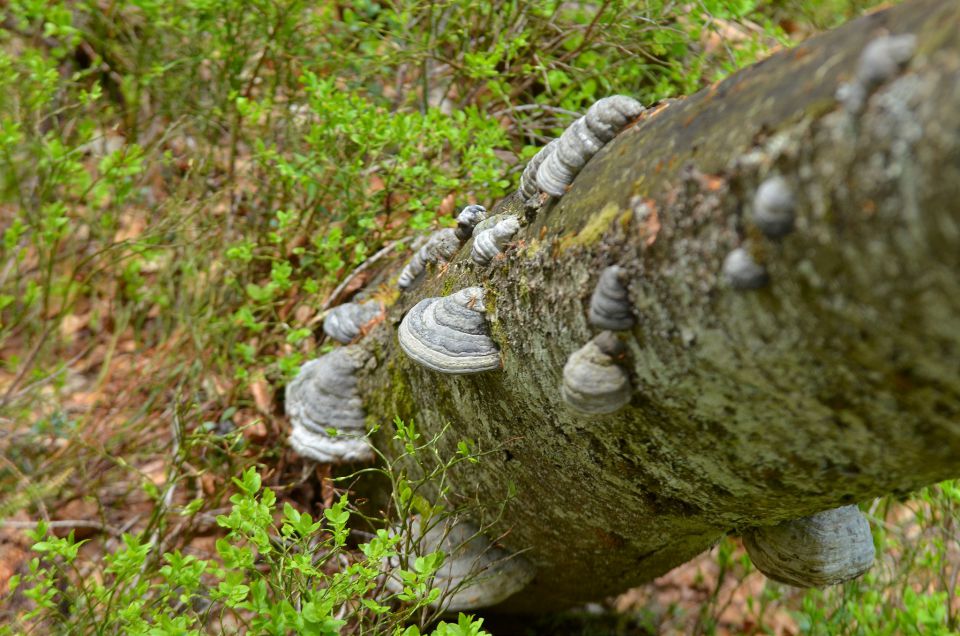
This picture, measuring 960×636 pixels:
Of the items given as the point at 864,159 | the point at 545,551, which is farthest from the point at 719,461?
the point at 545,551

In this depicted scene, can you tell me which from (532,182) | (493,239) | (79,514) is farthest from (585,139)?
(79,514)

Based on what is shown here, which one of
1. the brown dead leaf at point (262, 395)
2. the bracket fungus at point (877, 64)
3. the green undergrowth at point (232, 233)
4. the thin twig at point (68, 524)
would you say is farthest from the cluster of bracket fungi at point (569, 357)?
the thin twig at point (68, 524)

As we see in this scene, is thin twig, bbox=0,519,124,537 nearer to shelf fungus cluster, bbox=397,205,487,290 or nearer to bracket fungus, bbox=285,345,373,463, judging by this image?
bracket fungus, bbox=285,345,373,463

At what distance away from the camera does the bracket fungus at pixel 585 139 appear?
5.30 ft

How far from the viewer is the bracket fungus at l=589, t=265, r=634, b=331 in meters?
1.32

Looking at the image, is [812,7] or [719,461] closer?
[719,461]

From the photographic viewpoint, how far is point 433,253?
2.51m

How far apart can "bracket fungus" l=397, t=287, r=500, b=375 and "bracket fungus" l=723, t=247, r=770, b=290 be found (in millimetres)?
789

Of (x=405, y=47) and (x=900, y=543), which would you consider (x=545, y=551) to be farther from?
(x=405, y=47)

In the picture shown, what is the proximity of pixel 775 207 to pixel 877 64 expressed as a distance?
0.70 feet

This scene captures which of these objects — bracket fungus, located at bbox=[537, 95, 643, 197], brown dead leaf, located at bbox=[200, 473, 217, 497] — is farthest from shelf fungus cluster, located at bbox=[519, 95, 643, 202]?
brown dead leaf, located at bbox=[200, 473, 217, 497]

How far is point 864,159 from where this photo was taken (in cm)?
94

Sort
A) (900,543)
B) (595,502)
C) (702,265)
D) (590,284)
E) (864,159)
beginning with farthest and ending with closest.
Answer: (900,543)
(595,502)
(590,284)
(702,265)
(864,159)

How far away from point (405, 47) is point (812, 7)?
330cm
